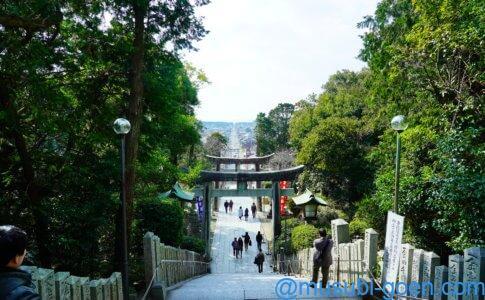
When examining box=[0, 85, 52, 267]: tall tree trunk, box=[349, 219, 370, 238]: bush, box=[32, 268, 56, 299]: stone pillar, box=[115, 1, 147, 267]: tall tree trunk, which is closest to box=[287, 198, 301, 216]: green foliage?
box=[349, 219, 370, 238]: bush

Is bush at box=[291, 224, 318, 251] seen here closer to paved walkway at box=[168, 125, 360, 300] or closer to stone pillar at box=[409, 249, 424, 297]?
paved walkway at box=[168, 125, 360, 300]

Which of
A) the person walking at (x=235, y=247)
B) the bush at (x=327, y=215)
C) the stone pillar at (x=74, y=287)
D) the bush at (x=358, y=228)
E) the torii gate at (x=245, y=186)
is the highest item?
the stone pillar at (x=74, y=287)

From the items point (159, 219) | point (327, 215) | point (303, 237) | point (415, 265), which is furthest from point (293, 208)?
point (415, 265)

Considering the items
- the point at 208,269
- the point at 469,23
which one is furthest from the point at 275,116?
the point at 469,23

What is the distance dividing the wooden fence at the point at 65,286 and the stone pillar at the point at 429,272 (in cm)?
423

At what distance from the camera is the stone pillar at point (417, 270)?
596 cm

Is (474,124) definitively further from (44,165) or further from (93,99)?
(44,165)

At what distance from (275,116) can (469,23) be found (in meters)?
46.1

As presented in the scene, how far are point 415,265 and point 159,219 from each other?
8.42 metres

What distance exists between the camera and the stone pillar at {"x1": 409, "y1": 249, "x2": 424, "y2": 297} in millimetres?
5965

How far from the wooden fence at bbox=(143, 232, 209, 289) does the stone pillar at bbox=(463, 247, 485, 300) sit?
478 centimetres

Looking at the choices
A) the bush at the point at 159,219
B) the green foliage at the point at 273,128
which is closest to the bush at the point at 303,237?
the bush at the point at 159,219

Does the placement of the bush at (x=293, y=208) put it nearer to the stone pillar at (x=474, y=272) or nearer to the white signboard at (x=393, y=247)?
the white signboard at (x=393, y=247)

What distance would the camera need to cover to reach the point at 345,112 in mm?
29844
